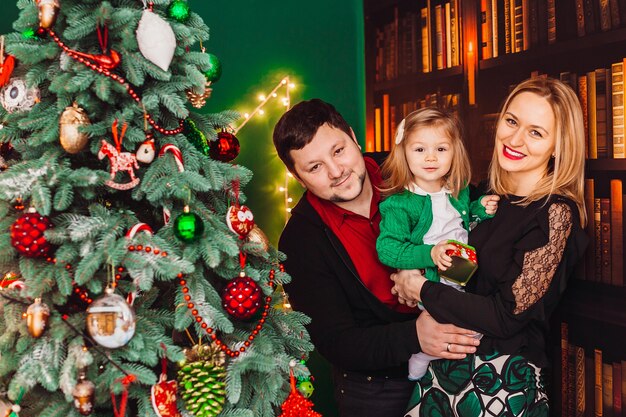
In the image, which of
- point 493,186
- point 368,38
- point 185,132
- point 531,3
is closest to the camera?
point 185,132

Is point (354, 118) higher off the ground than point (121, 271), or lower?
higher

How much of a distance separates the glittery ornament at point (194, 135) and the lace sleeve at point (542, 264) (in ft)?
3.18

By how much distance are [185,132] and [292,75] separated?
50.9 inches

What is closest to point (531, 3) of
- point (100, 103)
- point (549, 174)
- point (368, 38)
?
point (549, 174)

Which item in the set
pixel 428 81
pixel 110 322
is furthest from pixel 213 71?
pixel 428 81

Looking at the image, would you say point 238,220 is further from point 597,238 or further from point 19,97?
point 597,238

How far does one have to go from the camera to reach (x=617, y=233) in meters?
1.97

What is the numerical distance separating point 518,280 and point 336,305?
2.16 ft

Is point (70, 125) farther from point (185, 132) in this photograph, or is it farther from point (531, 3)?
point (531, 3)

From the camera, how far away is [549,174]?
188cm

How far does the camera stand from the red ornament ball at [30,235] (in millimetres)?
1344

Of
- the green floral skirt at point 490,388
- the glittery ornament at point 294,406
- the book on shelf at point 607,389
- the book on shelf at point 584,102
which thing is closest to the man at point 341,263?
the green floral skirt at point 490,388

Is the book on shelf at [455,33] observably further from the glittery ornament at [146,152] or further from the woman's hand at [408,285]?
the glittery ornament at [146,152]

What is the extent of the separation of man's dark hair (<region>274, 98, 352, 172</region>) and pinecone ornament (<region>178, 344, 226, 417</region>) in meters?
0.91
